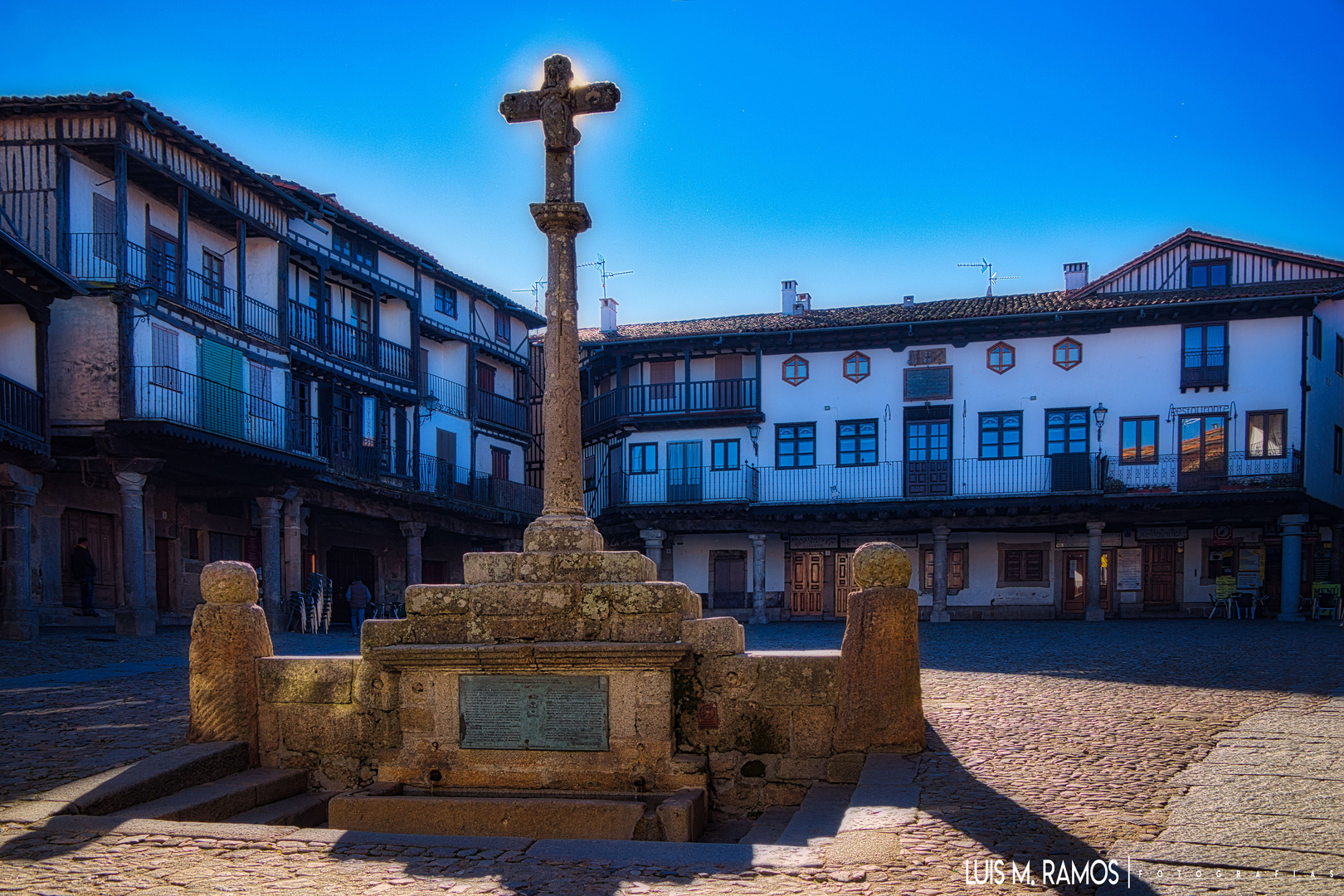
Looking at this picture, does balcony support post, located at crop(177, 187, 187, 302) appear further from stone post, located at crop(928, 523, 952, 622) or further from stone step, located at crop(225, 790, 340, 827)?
stone post, located at crop(928, 523, 952, 622)

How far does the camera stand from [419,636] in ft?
24.8

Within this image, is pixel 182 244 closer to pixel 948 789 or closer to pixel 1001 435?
pixel 948 789

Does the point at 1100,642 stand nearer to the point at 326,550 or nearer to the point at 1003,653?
the point at 1003,653

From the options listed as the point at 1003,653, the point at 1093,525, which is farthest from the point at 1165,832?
the point at 1093,525

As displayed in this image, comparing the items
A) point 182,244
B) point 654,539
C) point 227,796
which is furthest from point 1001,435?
point 227,796

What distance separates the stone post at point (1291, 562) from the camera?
25.8 metres

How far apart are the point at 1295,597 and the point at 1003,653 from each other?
14.5 meters

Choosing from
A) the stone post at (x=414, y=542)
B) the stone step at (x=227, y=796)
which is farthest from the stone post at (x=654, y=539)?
the stone step at (x=227, y=796)

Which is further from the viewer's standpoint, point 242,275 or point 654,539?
point 654,539

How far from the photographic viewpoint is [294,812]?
7016 mm

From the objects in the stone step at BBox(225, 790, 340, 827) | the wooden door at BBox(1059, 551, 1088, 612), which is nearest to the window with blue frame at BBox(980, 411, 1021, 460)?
the wooden door at BBox(1059, 551, 1088, 612)

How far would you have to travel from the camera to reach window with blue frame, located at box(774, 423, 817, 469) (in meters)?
30.8

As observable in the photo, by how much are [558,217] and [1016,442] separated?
921 inches

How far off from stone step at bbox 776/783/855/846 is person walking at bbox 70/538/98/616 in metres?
16.3
